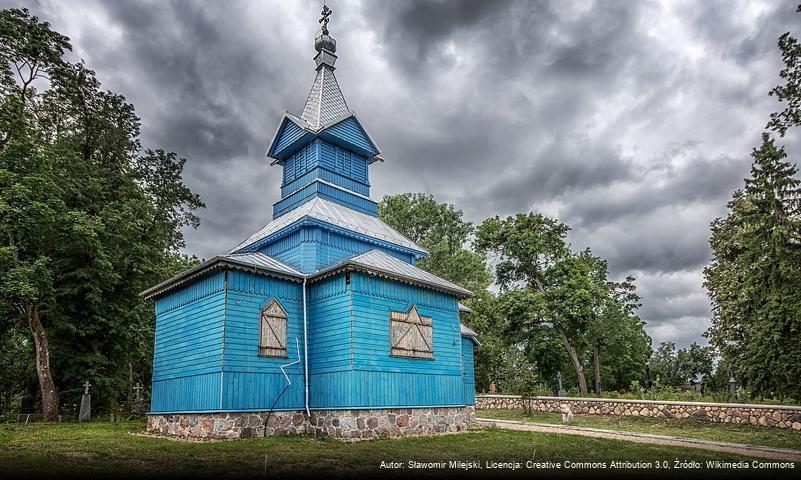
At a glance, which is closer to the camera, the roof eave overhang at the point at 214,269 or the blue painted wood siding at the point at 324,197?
the roof eave overhang at the point at 214,269

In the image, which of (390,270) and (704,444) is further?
(390,270)

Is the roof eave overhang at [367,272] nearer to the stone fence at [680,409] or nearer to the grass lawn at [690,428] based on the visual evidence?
the grass lawn at [690,428]

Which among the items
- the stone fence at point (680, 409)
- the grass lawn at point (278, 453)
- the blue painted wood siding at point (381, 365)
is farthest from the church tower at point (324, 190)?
the stone fence at point (680, 409)

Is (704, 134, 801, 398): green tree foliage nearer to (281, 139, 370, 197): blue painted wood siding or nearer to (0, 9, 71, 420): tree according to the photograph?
(281, 139, 370, 197): blue painted wood siding

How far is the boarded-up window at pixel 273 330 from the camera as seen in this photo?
1527 cm

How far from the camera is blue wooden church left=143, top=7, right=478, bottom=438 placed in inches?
573

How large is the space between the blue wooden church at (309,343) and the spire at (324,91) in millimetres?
4521

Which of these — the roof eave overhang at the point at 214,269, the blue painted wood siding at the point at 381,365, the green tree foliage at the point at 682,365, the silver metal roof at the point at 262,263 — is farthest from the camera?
the green tree foliage at the point at 682,365

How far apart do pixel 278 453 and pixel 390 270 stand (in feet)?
22.1

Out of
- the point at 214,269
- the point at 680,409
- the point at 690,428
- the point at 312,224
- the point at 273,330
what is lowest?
the point at 690,428

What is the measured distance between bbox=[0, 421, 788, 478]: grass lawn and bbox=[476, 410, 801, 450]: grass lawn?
171 inches

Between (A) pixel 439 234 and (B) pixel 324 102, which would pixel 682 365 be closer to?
(A) pixel 439 234

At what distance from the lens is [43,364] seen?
20.3 m

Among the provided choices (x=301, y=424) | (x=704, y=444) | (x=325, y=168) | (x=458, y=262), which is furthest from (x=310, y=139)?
(x=458, y=262)
